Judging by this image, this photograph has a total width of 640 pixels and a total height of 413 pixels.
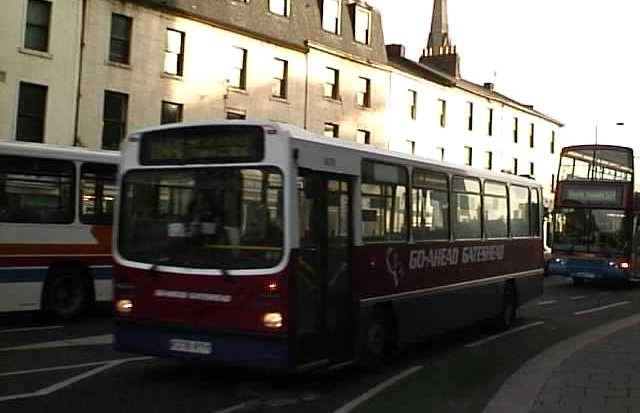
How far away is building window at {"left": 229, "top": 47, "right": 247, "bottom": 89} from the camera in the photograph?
32.8 meters

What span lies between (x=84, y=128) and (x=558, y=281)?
59.4 feet

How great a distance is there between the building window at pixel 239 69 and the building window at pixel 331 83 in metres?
5.44

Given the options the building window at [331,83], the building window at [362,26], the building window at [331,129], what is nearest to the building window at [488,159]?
the building window at [362,26]

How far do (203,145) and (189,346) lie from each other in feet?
6.82

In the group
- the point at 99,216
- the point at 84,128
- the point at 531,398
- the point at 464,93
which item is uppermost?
the point at 464,93

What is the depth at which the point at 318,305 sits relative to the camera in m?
8.29

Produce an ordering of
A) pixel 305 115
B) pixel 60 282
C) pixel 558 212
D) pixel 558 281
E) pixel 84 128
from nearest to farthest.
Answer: pixel 60 282
pixel 558 212
pixel 84 128
pixel 558 281
pixel 305 115

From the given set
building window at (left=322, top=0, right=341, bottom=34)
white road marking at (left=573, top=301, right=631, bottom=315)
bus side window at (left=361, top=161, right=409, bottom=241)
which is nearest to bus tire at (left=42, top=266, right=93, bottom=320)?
bus side window at (left=361, top=161, right=409, bottom=241)

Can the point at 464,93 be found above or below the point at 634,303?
above

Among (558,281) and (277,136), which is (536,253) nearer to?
(277,136)

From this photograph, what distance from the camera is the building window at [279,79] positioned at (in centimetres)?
3459

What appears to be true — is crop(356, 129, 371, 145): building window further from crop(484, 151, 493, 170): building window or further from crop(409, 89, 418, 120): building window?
crop(484, 151, 493, 170): building window

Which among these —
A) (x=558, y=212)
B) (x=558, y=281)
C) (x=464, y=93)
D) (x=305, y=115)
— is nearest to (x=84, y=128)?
(x=305, y=115)

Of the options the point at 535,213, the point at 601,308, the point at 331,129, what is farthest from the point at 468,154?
the point at 535,213
